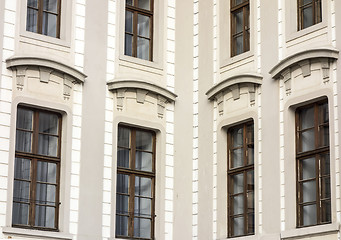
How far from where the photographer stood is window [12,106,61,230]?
688 inches

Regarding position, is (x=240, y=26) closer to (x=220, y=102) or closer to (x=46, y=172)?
(x=220, y=102)

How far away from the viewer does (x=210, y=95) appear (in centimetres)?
1936

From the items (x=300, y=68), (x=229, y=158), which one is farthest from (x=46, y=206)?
(x=300, y=68)

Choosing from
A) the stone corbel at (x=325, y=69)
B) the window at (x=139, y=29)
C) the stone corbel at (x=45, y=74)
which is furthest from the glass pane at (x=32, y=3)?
the stone corbel at (x=325, y=69)

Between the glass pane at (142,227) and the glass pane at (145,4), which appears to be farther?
the glass pane at (145,4)

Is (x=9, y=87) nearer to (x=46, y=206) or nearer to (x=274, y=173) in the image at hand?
(x=46, y=206)

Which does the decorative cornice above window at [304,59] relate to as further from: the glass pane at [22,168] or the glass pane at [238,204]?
the glass pane at [22,168]

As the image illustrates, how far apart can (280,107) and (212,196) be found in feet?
8.05

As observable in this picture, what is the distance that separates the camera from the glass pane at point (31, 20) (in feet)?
60.0

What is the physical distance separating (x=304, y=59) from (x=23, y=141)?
5536 millimetres

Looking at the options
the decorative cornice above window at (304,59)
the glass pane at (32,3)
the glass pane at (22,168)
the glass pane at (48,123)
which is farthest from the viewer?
the glass pane at (32,3)

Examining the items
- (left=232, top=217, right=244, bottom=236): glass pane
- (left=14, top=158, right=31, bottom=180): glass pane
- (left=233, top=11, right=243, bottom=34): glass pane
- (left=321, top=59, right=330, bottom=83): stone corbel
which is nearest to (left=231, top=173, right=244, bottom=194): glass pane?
(left=232, top=217, right=244, bottom=236): glass pane

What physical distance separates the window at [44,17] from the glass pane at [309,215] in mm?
6030

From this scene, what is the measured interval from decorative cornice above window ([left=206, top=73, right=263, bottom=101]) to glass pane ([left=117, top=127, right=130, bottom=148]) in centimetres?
189
